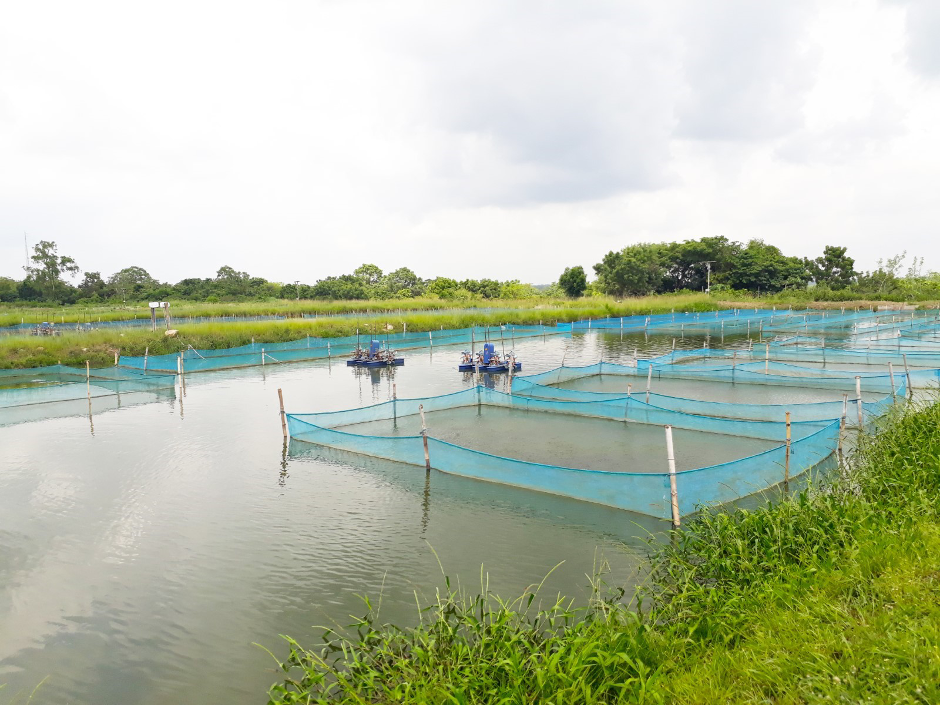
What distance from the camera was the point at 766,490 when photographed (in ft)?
26.8

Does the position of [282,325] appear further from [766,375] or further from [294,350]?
[766,375]

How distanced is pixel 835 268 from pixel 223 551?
7804cm

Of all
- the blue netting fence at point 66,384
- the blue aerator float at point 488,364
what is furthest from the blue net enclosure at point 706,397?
the blue netting fence at point 66,384

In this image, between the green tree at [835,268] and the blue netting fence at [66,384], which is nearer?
the blue netting fence at [66,384]

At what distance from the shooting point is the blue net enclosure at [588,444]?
7.82 m

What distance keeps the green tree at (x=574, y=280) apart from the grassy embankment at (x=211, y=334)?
22.6 metres

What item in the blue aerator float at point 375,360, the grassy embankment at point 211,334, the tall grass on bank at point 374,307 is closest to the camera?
the blue aerator float at point 375,360

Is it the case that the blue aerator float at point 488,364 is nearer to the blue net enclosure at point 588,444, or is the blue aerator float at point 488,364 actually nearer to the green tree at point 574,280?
the blue net enclosure at point 588,444

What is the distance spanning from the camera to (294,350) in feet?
87.3

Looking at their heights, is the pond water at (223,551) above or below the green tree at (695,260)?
below

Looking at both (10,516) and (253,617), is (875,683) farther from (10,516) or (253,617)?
(10,516)

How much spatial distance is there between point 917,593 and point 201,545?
7.68 m

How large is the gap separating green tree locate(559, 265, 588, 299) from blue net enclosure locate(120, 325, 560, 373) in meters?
33.1

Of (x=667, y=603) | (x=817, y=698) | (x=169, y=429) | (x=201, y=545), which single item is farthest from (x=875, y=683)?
(x=169, y=429)
